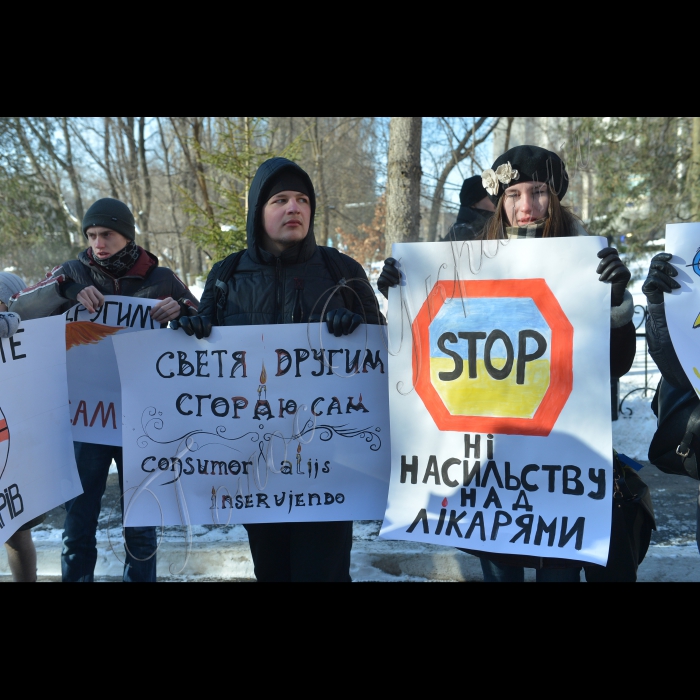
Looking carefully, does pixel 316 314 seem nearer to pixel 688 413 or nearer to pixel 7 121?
pixel 688 413

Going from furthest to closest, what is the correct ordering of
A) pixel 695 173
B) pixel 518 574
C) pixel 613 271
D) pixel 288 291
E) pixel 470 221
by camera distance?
pixel 695 173 → pixel 470 221 → pixel 288 291 → pixel 518 574 → pixel 613 271

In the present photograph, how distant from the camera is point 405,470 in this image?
245cm

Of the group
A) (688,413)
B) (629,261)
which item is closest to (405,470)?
(688,413)

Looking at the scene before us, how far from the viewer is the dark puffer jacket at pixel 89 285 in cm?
289

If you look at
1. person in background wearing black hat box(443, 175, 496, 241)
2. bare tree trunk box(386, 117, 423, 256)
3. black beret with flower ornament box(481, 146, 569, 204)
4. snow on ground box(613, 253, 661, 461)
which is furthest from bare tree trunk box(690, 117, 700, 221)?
black beret with flower ornament box(481, 146, 569, 204)

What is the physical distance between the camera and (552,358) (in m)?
2.27

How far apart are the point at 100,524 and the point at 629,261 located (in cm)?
933

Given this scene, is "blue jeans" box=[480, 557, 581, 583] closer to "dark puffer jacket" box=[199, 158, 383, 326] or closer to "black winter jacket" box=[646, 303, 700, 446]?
"black winter jacket" box=[646, 303, 700, 446]

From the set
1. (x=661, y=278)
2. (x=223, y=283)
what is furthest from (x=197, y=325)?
(x=661, y=278)

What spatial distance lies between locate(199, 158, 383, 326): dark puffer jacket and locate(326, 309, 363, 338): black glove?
78 mm

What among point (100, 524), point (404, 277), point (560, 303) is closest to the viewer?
point (560, 303)

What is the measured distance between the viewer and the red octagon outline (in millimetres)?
2256

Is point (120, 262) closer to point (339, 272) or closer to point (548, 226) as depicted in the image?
point (339, 272)

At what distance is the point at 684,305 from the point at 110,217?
95.5 inches
